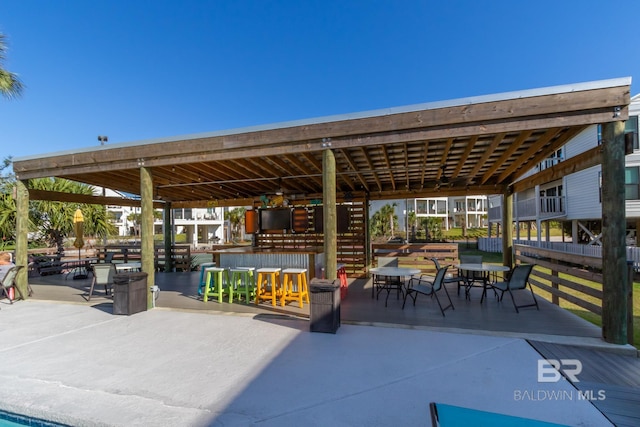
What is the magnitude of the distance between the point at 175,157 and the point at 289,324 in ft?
12.0

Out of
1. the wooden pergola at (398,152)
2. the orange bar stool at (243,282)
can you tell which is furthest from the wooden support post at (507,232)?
the orange bar stool at (243,282)

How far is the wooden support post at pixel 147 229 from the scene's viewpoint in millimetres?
5625

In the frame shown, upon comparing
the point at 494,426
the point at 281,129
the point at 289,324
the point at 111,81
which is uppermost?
the point at 111,81

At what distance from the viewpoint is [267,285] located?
6.79 meters

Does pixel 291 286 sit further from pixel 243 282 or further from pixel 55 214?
pixel 55 214

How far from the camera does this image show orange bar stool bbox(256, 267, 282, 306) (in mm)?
5789

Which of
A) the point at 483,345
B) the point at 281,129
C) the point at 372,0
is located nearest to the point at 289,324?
the point at 483,345

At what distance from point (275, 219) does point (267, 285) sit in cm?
250

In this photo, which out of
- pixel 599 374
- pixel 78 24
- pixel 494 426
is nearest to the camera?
pixel 494 426

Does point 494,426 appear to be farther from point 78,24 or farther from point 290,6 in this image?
point 78,24

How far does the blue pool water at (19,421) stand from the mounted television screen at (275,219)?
649 centimetres

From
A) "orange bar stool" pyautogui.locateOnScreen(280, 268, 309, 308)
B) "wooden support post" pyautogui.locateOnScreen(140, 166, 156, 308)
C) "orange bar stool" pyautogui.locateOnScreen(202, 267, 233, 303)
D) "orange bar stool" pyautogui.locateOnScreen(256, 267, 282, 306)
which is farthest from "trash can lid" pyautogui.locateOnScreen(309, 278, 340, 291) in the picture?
"wooden support post" pyautogui.locateOnScreen(140, 166, 156, 308)

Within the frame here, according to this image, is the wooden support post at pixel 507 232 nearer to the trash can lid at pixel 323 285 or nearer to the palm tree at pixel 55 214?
the trash can lid at pixel 323 285

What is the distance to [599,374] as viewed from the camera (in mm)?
3031
